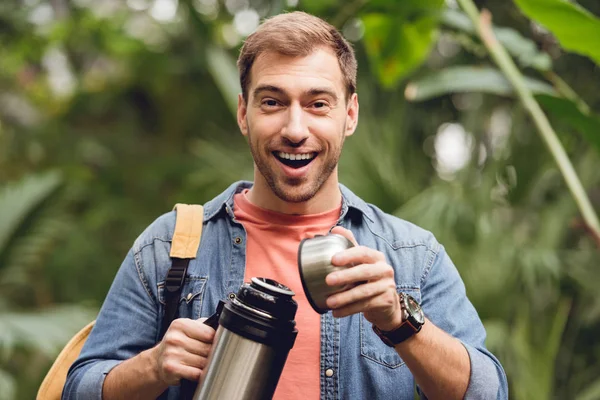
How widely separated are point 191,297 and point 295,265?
271 mm

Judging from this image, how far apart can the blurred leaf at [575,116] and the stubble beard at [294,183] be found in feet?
3.27

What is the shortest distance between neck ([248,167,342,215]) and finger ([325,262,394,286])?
52 centimetres

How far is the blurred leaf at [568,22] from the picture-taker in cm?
228

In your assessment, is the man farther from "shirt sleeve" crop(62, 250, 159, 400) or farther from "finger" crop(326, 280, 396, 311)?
"finger" crop(326, 280, 396, 311)

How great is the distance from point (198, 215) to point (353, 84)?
1.75ft

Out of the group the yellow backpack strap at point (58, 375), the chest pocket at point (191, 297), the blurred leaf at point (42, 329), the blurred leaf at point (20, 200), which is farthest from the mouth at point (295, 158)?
the blurred leaf at point (20, 200)

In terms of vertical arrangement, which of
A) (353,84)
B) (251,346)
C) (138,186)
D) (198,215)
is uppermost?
(353,84)

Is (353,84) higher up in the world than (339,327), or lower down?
higher up

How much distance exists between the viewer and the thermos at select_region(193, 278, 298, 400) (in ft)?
4.93

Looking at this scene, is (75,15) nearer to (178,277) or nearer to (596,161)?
(596,161)

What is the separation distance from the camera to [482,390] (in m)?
1.71

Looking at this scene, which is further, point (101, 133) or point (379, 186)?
point (101, 133)

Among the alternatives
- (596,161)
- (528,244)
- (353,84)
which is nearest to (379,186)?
(528,244)

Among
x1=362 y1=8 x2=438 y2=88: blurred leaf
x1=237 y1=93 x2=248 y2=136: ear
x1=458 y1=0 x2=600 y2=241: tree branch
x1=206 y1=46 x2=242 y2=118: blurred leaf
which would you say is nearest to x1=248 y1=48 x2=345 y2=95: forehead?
x1=237 y1=93 x2=248 y2=136: ear
